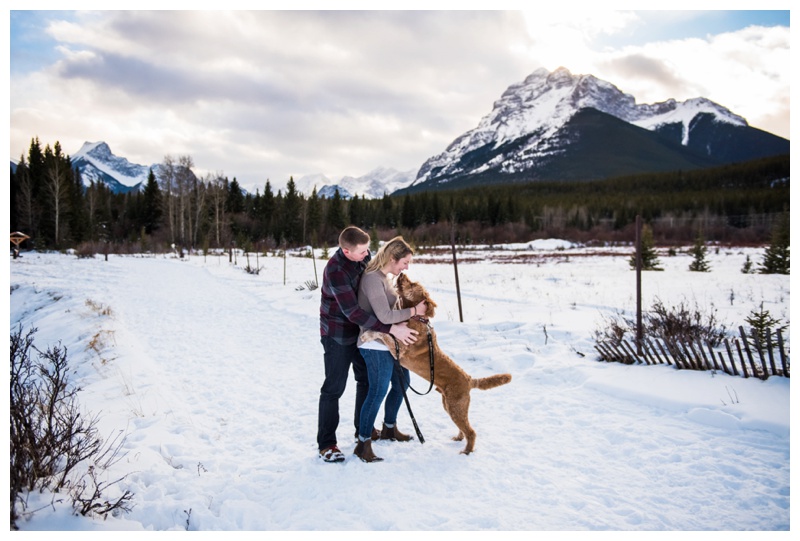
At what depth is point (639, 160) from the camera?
17375 cm

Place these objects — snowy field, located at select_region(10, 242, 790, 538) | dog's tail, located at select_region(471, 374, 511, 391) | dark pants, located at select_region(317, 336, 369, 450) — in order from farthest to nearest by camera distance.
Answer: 1. dog's tail, located at select_region(471, 374, 511, 391)
2. dark pants, located at select_region(317, 336, 369, 450)
3. snowy field, located at select_region(10, 242, 790, 538)

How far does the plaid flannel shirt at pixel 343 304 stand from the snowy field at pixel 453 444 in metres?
1.17

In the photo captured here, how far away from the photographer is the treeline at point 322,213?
135 ft

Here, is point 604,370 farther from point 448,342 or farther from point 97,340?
point 97,340

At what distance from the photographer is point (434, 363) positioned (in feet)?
11.7

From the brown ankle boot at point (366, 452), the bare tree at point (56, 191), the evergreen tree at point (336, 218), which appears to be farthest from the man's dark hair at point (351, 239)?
the evergreen tree at point (336, 218)

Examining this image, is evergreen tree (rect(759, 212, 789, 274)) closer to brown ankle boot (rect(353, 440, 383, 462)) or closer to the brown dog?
the brown dog

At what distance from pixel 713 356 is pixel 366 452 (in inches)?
174

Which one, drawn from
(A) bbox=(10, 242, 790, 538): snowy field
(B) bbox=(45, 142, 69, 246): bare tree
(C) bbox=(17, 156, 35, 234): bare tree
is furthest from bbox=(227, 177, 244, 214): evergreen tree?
(A) bbox=(10, 242, 790, 538): snowy field

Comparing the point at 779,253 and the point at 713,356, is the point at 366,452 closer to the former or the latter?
the point at 713,356

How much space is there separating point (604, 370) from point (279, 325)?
7.15m

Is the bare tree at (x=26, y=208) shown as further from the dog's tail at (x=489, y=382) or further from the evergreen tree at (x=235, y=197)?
the dog's tail at (x=489, y=382)

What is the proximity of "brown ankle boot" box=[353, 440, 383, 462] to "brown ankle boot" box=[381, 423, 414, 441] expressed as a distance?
0.40 m

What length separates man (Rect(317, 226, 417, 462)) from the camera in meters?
3.37
